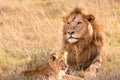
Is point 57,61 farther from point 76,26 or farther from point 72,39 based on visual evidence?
point 76,26

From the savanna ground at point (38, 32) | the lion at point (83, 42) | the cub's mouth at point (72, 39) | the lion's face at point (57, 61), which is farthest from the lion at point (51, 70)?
the lion at point (83, 42)

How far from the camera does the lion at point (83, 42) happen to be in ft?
25.0

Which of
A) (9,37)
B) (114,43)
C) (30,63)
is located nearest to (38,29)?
(9,37)

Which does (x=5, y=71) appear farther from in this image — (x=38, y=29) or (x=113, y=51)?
(x=38, y=29)

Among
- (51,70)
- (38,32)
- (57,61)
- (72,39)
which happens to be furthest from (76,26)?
(38,32)

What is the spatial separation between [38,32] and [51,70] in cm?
388

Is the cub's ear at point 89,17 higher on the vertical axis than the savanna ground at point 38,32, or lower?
higher

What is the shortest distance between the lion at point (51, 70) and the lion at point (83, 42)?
770 millimetres

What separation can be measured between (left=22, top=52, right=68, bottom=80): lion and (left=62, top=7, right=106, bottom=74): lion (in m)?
0.77

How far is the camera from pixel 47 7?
13555 mm

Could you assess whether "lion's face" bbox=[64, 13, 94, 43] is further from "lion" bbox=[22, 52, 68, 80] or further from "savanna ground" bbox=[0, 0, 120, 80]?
"lion" bbox=[22, 52, 68, 80]

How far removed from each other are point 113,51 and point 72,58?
1.06 metres

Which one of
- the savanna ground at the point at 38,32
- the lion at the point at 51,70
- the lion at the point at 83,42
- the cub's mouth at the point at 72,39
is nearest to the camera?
the lion at the point at 51,70

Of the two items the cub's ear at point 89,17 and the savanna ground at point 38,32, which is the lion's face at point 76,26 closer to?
the cub's ear at point 89,17
